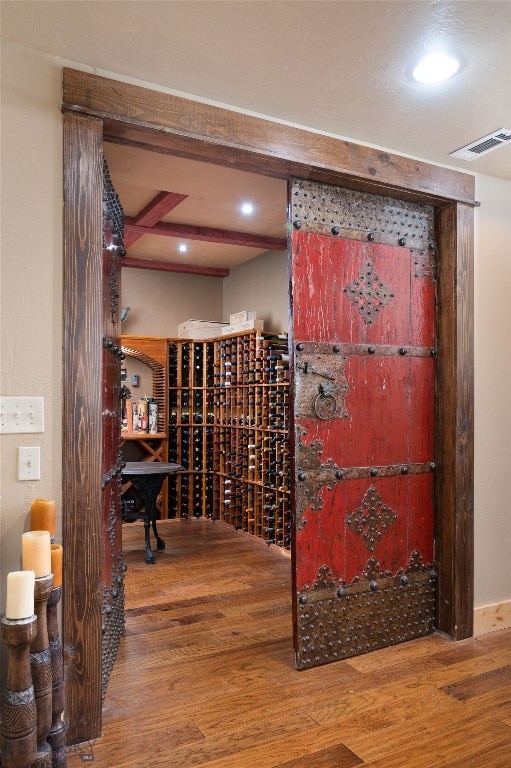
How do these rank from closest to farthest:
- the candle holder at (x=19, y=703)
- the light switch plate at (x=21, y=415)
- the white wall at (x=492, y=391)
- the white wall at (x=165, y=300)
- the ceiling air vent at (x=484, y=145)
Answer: the candle holder at (x=19, y=703) → the light switch plate at (x=21, y=415) → the ceiling air vent at (x=484, y=145) → the white wall at (x=492, y=391) → the white wall at (x=165, y=300)

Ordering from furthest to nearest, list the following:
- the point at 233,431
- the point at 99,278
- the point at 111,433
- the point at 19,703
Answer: the point at 233,431 < the point at 111,433 < the point at 99,278 < the point at 19,703

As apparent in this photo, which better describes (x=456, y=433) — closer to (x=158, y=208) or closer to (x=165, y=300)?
(x=158, y=208)

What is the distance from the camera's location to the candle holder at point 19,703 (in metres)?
1.58

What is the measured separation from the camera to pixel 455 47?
201 centimetres

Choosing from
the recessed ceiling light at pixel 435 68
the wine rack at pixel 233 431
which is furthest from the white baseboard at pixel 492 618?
the recessed ceiling light at pixel 435 68

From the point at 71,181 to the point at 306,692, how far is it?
2.27m

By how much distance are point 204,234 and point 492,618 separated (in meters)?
3.57

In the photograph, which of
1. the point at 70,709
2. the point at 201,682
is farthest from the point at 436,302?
the point at 70,709

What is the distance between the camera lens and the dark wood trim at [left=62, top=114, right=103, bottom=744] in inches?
80.1

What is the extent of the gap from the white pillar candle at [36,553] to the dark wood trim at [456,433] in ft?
6.87

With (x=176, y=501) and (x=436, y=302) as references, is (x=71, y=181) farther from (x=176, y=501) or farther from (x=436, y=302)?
(x=176, y=501)

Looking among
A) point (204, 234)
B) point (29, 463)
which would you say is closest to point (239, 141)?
point (29, 463)

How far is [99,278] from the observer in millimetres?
2105

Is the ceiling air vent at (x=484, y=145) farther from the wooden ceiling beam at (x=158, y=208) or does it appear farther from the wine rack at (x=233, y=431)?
the wine rack at (x=233, y=431)
